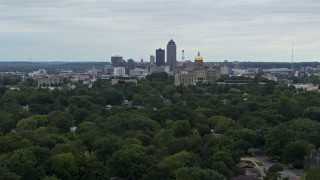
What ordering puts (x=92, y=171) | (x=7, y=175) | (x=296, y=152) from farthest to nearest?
(x=296, y=152), (x=92, y=171), (x=7, y=175)

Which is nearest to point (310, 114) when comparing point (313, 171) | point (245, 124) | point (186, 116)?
point (245, 124)

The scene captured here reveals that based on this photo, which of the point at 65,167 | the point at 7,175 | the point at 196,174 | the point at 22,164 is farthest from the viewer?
the point at 65,167

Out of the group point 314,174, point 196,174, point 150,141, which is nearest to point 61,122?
point 150,141

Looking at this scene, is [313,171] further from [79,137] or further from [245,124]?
[245,124]

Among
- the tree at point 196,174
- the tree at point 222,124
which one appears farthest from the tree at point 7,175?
the tree at point 222,124

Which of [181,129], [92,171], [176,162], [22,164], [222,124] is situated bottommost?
[222,124]

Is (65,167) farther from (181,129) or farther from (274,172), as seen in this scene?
(181,129)

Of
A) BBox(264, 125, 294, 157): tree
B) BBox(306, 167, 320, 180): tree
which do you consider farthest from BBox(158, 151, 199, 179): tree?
BBox(264, 125, 294, 157): tree

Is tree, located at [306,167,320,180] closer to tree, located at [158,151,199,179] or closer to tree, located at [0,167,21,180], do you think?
tree, located at [158,151,199,179]

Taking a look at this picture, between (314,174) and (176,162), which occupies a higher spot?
(176,162)
